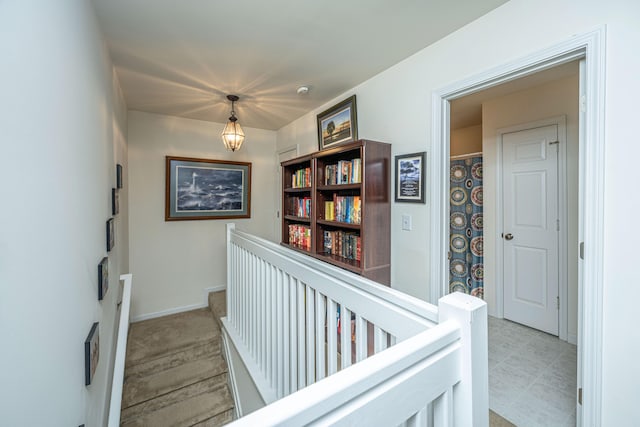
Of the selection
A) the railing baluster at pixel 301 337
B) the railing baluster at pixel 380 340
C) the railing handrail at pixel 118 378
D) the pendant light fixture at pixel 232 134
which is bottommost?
the railing handrail at pixel 118 378

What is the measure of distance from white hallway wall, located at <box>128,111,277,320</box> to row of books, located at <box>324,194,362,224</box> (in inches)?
66.3

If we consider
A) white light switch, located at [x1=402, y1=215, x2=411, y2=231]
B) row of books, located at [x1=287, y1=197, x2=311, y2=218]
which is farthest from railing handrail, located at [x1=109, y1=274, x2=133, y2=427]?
white light switch, located at [x1=402, y1=215, x2=411, y2=231]

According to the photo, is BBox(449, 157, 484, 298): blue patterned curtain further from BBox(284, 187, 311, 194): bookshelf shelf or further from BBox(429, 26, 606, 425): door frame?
BBox(429, 26, 606, 425): door frame

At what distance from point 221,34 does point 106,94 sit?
2.77 feet

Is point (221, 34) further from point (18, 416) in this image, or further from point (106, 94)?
point (18, 416)

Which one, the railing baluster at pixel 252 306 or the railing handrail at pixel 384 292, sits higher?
the railing handrail at pixel 384 292

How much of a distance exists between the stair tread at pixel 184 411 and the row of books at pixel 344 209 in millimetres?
1774

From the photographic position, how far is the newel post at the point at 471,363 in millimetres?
639

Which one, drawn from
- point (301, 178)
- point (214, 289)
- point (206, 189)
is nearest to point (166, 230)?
point (206, 189)

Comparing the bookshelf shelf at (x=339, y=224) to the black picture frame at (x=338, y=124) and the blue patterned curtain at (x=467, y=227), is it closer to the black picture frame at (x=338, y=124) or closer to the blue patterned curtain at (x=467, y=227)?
the black picture frame at (x=338, y=124)

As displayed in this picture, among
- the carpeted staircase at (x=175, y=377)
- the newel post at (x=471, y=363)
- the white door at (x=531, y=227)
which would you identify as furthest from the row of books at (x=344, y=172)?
the carpeted staircase at (x=175, y=377)

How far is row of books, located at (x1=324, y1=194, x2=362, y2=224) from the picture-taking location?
7.23ft

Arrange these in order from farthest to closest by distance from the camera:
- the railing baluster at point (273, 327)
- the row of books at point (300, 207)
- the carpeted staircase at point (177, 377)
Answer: the row of books at point (300, 207), the carpeted staircase at point (177, 377), the railing baluster at point (273, 327)

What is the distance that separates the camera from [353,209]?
2244 millimetres
